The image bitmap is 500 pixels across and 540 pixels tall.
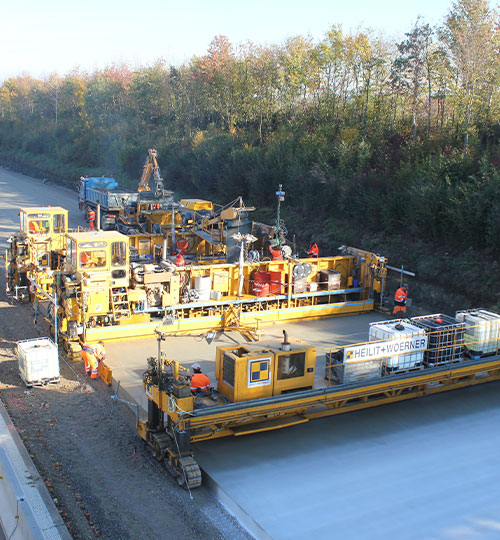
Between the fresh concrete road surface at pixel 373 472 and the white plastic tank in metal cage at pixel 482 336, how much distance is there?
1025 millimetres

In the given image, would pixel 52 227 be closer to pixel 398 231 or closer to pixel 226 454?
pixel 226 454

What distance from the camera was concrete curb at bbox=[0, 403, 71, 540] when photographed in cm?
790

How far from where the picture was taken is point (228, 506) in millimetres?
8922

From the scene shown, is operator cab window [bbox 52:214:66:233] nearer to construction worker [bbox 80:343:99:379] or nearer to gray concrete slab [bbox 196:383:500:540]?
construction worker [bbox 80:343:99:379]

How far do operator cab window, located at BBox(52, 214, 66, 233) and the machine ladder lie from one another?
249 inches

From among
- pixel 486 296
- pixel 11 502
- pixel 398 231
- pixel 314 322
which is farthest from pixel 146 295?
pixel 398 231

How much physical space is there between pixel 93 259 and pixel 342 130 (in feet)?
76.1

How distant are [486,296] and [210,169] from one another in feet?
87.9

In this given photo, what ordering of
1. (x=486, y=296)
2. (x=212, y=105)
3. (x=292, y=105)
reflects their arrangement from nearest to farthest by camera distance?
(x=486, y=296)
(x=292, y=105)
(x=212, y=105)

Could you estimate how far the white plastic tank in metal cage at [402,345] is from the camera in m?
12.1

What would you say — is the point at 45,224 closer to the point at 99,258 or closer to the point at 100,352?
the point at 99,258

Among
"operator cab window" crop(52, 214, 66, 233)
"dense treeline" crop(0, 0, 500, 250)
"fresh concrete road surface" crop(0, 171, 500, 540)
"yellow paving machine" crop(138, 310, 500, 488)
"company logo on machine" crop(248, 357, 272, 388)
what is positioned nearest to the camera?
"fresh concrete road surface" crop(0, 171, 500, 540)

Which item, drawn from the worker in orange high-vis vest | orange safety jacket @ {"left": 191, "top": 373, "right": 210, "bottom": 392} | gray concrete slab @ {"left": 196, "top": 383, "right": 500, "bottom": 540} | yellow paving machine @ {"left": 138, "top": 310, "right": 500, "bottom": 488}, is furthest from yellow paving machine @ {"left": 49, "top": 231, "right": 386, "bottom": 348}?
gray concrete slab @ {"left": 196, "top": 383, "right": 500, "bottom": 540}

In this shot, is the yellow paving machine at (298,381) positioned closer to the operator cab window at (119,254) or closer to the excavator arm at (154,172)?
the operator cab window at (119,254)
